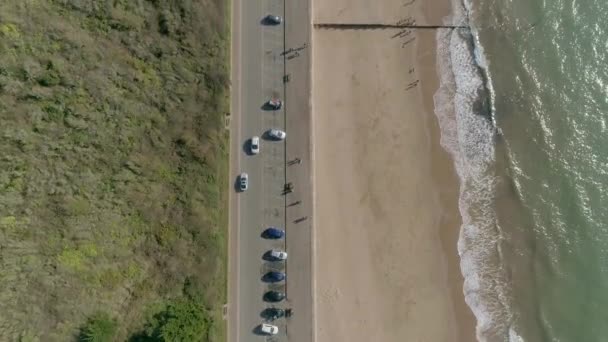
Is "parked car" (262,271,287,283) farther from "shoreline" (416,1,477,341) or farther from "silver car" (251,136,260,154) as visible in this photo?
"shoreline" (416,1,477,341)

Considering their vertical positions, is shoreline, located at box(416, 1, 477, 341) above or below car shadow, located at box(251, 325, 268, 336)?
above

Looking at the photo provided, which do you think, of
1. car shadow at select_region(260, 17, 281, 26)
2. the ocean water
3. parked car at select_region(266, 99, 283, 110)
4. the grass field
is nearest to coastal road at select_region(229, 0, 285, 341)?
car shadow at select_region(260, 17, 281, 26)

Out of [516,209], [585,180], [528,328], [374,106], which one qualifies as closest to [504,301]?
[528,328]

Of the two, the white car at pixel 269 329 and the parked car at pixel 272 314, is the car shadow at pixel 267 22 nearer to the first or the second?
the parked car at pixel 272 314

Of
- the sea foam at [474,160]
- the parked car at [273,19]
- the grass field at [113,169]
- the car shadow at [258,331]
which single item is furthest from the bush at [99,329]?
the sea foam at [474,160]

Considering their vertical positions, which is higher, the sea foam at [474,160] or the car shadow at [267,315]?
the sea foam at [474,160]

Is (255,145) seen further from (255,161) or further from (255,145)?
(255,161)
